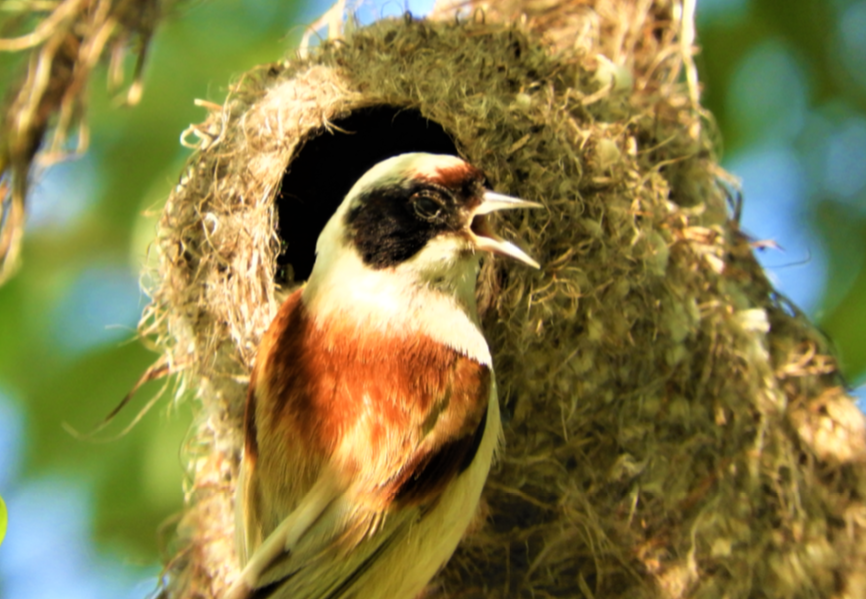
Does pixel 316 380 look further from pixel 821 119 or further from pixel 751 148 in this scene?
pixel 821 119

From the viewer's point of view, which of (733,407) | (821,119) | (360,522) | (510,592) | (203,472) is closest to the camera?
(360,522)

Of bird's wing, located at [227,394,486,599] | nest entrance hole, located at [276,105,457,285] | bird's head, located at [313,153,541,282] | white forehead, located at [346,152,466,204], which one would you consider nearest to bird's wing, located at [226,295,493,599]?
bird's wing, located at [227,394,486,599]

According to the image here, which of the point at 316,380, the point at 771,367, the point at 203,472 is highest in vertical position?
the point at 316,380

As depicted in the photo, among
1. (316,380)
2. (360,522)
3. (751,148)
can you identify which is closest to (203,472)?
(316,380)

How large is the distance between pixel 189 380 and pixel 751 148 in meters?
1.81

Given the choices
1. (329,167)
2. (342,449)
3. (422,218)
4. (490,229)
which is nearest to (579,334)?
(490,229)

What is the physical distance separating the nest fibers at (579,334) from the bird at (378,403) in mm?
148

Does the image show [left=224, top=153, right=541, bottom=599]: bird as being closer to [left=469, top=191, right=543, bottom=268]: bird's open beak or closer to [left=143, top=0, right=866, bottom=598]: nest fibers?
[left=469, top=191, right=543, bottom=268]: bird's open beak

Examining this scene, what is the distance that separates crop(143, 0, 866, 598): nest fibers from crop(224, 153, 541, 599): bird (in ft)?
0.49

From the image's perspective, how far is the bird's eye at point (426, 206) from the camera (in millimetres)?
1496

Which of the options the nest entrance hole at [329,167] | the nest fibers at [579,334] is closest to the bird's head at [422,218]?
the nest fibers at [579,334]

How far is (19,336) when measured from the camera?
2.06 metres

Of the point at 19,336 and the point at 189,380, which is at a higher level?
the point at 19,336

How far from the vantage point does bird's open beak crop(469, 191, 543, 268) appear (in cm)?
141
